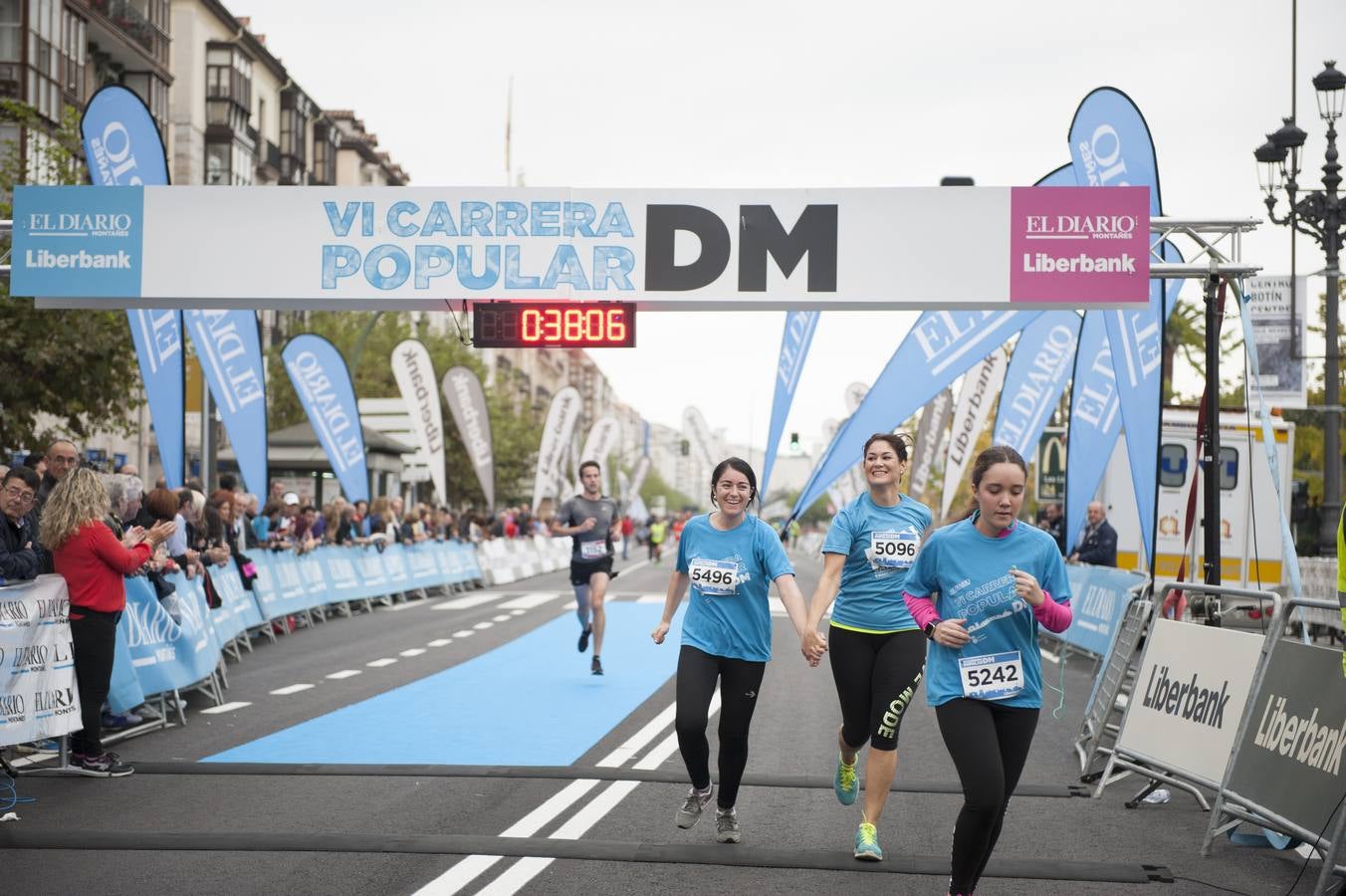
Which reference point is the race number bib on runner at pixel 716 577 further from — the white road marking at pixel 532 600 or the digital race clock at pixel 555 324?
the white road marking at pixel 532 600

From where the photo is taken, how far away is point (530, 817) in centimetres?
752

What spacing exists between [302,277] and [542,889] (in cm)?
757

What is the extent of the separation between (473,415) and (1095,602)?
67.1 feet

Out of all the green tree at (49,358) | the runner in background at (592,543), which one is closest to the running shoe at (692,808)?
the runner in background at (592,543)

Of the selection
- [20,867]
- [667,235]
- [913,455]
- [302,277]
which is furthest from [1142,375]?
[913,455]

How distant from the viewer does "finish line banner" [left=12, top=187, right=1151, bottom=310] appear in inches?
475

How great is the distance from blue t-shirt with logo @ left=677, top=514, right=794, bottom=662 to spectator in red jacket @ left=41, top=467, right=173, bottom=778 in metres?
3.76

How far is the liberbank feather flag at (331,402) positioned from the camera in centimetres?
2397

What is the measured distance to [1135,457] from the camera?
14172 mm

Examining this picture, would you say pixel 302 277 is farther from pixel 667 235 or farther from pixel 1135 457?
pixel 1135 457

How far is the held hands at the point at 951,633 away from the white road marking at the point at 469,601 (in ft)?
66.3

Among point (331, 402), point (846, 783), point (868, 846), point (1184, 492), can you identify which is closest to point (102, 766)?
point (846, 783)

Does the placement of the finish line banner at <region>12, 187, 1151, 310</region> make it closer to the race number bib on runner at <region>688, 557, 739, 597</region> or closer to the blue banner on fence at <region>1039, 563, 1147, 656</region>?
the blue banner on fence at <region>1039, 563, 1147, 656</region>

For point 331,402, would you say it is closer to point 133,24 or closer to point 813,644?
point 813,644
